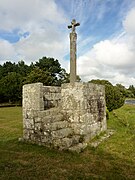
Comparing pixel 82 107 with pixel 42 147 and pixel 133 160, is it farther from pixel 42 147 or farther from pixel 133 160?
pixel 133 160

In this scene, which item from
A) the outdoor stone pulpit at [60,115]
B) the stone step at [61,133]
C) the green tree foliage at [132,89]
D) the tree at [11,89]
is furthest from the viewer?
the green tree foliage at [132,89]

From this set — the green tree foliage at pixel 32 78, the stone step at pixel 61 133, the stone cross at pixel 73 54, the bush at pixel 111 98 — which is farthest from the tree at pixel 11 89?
the stone step at pixel 61 133

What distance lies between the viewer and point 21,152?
623 centimetres

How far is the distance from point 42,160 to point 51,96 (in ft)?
9.15

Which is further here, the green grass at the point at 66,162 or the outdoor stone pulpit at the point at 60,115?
the outdoor stone pulpit at the point at 60,115

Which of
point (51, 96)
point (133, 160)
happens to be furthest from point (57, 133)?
point (133, 160)

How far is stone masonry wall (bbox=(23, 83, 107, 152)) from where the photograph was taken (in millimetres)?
6645

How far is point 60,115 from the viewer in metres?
7.37

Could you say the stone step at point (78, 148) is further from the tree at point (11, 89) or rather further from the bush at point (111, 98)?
the tree at point (11, 89)

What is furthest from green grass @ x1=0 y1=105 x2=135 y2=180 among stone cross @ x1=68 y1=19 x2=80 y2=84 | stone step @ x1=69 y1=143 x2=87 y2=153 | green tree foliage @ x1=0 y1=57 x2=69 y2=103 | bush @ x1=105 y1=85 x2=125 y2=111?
green tree foliage @ x1=0 y1=57 x2=69 y2=103

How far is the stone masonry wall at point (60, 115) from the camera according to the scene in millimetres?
6645

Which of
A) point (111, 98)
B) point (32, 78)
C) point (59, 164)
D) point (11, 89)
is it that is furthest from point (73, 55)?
point (11, 89)

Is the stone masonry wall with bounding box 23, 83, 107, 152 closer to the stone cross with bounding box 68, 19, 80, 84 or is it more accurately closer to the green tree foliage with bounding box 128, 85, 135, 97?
the stone cross with bounding box 68, 19, 80, 84

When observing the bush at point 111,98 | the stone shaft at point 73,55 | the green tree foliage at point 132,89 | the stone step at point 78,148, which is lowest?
the stone step at point 78,148
